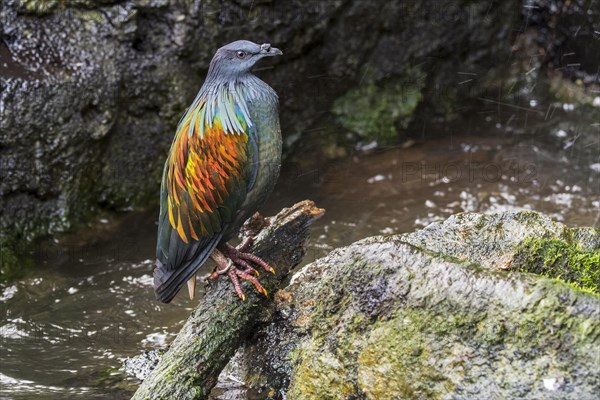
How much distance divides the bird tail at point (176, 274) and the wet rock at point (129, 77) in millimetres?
2498

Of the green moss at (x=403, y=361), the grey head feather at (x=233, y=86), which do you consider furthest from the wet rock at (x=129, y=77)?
the green moss at (x=403, y=361)

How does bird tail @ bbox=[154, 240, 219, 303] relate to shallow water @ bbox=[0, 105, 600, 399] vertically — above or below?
above

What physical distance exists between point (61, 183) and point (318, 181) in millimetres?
2321

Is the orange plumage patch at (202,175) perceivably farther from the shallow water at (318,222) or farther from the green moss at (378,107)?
the green moss at (378,107)

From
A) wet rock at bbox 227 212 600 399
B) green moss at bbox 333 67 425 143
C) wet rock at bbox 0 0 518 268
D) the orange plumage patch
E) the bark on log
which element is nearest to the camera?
wet rock at bbox 227 212 600 399

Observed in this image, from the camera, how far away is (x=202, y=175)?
4008mm

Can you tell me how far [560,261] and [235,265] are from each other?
1.67 meters

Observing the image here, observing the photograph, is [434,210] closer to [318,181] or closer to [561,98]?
[318,181]

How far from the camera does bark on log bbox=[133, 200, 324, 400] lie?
12.4 ft

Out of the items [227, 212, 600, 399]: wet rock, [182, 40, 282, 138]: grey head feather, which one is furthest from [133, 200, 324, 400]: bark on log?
[182, 40, 282, 138]: grey head feather

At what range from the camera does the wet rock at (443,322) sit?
315 centimetres

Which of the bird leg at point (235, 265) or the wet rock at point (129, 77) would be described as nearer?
the bird leg at point (235, 265)

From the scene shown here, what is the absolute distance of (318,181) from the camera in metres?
7.44

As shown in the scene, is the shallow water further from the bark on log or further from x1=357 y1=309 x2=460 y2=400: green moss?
x1=357 y1=309 x2=460 y2=400: green moss
